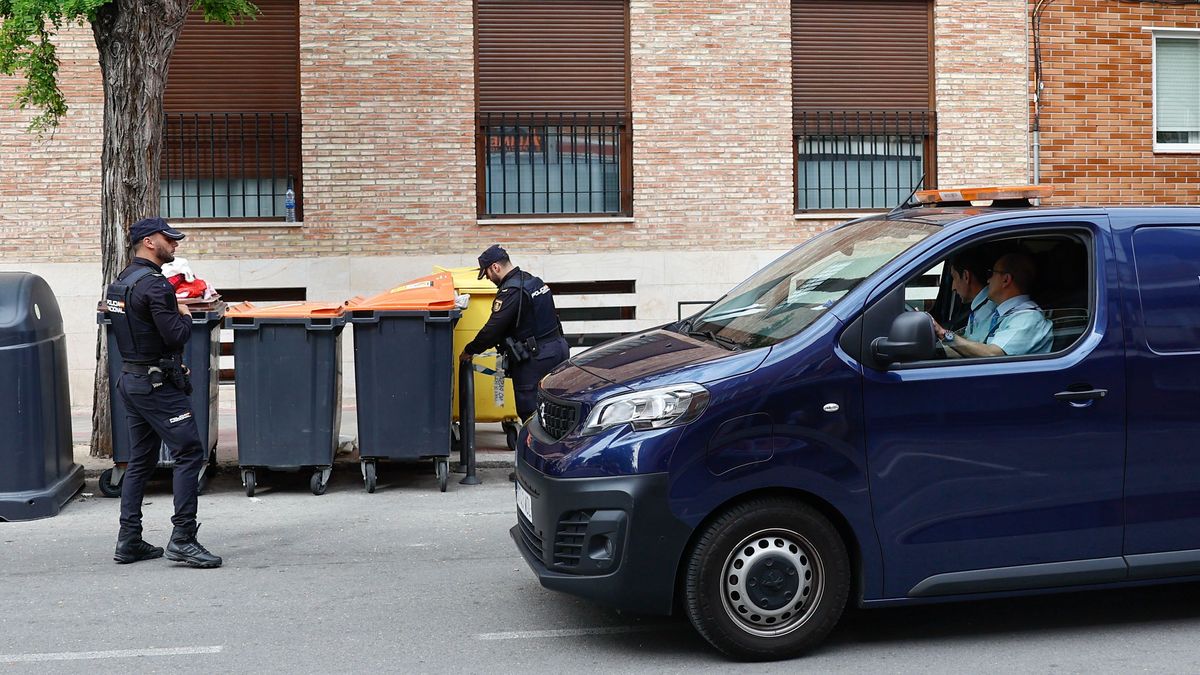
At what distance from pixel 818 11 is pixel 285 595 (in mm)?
10291

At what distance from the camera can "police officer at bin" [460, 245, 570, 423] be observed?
8992mm

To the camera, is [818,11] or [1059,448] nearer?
[1059,448]

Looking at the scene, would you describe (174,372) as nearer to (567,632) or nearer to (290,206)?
(567,632)

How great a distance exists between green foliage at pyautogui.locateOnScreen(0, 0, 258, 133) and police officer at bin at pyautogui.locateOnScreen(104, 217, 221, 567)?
3070mm

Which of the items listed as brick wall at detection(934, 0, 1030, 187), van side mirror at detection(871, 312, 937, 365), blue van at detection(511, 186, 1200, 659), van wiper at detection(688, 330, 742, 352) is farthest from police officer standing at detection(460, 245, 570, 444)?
brick wall at detection(934, 0, 1030, 187)

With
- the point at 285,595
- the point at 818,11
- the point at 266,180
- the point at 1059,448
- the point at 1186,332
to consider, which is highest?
the point at 818,11

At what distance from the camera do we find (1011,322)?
525cm

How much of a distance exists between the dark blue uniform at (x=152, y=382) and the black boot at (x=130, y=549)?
0.12ft

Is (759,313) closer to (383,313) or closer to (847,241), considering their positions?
(847,241)

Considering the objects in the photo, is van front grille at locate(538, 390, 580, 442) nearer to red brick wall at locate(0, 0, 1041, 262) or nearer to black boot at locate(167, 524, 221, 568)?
black boot at locate(167, 524, 221, 568)

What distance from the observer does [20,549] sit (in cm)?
711

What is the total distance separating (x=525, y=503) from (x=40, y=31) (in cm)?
643

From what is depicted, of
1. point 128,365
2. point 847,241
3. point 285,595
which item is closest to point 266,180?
point 128,365

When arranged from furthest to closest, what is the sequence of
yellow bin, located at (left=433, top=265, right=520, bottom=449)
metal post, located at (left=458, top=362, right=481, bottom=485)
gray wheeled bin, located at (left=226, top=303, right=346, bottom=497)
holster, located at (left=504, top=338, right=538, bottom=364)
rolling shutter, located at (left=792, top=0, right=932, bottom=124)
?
rolling shutter, located at (left=792, top=0, right=932, bottom=124) → yellow bin, located at (left=433, top=265, right=520, bottom=449) → metal post, located at (left=458, top=362, right=481, bottom=485) → holster, located at (left=504, top=338, right=538, bottom=364) → gray wheeled bin, located at (left=226, top=303, right=346, bottom=497)
